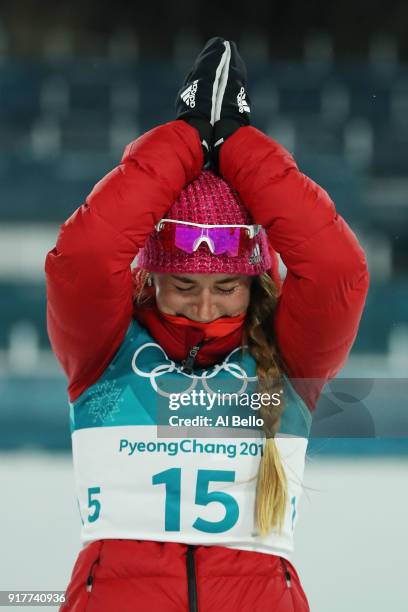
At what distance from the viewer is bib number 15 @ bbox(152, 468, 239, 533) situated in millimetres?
1332

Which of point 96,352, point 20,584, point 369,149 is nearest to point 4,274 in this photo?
point 369,149

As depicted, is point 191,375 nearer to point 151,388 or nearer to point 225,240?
point 151,388

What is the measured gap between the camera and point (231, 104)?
141cm

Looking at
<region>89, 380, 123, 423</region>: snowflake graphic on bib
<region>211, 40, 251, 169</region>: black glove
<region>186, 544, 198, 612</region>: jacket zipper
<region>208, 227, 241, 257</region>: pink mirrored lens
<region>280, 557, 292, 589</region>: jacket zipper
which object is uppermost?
<region>211, 40, 251, 169</region>: black glove

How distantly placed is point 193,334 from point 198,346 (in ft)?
0.06

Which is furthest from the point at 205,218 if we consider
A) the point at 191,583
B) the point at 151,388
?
the point at 191,583

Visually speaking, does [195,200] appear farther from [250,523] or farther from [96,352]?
[250,523]

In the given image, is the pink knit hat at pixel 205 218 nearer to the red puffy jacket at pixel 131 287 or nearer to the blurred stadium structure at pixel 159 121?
the red puffy jacket at pixel 131 287

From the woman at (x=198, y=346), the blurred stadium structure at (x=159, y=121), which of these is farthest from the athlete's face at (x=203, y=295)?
the blurred stadium structure at (x=159, y=121)

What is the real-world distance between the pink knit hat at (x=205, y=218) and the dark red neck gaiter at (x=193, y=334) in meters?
0.07

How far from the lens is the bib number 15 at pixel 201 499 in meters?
1.33

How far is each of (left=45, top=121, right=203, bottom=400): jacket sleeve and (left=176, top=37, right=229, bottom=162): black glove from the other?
28mm

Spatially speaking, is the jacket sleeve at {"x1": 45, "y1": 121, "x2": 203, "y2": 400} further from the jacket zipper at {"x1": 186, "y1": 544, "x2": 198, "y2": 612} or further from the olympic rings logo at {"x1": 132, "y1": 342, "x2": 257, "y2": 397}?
the jacket zipper at {"x1": 186, "y1": 544, "x2": 198, "y2": 612}

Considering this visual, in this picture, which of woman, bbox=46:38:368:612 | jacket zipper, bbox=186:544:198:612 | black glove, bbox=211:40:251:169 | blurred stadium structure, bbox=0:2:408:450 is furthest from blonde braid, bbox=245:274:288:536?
blurred stadium structure, bbox=0:2:408:450
